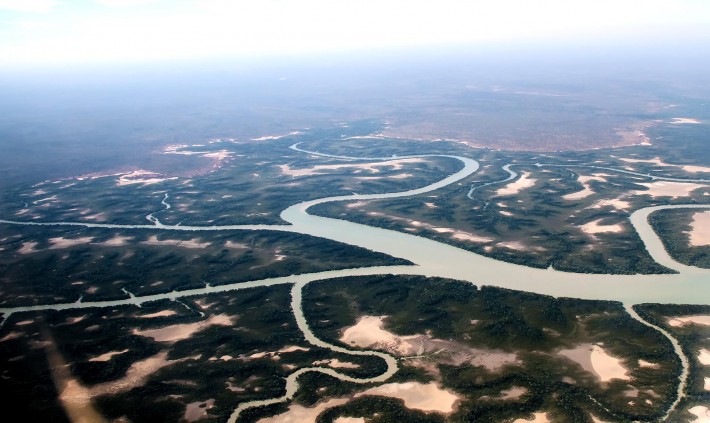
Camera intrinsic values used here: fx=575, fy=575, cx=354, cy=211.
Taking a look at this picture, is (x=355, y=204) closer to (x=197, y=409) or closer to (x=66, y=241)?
(x=66, y=241)

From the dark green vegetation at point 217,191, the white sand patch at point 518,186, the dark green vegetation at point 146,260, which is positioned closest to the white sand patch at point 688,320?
the dark green vegetation at point 146,260

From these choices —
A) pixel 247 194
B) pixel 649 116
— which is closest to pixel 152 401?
pixel 247 194

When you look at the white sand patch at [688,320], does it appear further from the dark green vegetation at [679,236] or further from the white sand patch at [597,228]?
the white sand patch at [597,228]

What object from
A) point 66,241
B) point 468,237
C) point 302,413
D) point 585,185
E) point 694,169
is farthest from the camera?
point 694,169

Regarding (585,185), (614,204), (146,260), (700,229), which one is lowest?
(146,260)

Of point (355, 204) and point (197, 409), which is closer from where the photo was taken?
point (197, 409)

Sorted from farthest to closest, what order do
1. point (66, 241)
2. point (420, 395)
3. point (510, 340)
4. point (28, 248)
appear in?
point (66, 241) → point (28, 248) → point (510, 340) → point (420, 395)

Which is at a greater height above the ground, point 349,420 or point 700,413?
point 700,413

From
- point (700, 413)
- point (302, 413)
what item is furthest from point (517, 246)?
point (302, 413)

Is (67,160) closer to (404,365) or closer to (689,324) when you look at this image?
(404,365)
